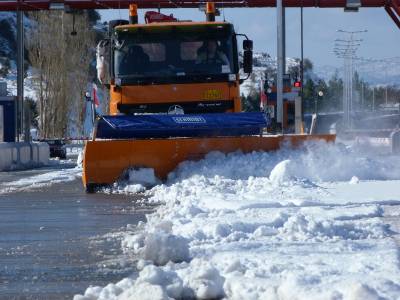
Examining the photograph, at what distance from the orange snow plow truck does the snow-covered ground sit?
0.67 m

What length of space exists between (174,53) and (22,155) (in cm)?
1429

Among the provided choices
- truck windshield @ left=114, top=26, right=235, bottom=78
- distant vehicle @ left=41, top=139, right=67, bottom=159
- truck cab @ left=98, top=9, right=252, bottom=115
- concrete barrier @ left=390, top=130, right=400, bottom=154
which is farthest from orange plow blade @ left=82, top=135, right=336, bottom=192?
distant vehicle @ left=41, top=139, right=67, bottom=159

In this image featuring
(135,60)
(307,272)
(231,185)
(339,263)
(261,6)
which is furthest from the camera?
(261,6)

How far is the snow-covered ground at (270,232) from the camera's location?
560 cm

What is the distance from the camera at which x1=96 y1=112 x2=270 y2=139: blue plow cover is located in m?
14.3

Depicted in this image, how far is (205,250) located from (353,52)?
7100 cm

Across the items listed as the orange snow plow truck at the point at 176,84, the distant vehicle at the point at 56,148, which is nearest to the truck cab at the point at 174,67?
the orange snow plow truck at the point at 176,84

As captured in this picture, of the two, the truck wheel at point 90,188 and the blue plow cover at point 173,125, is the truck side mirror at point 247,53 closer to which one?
the blue plow cover at point 173,125

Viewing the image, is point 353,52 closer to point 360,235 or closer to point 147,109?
point 147,109

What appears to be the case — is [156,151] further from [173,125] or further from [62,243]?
[62,243]

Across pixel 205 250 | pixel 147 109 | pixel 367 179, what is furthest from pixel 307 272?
pixel 147 109

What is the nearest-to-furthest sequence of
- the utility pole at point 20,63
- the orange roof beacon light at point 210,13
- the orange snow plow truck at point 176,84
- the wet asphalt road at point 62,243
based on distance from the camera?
the wet asphalt road at point 62,243, the orange snow plow truck at point 176,84, the orange roof beacon light at point 210,13, the utility pole at point 20,63

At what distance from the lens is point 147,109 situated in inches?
599

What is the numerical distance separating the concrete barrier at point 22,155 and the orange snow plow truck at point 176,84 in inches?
469
